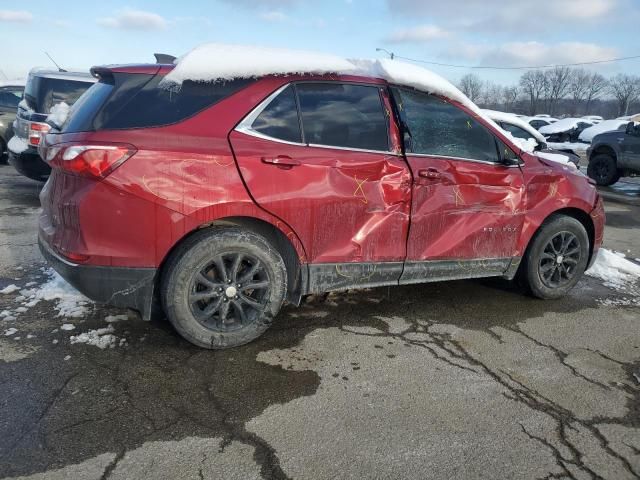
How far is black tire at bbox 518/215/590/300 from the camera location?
4.25 metres

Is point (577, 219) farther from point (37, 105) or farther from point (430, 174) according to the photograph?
point (37, 105)

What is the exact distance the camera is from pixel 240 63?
3.11 metres

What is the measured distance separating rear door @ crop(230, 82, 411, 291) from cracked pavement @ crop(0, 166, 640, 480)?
22.5 inches

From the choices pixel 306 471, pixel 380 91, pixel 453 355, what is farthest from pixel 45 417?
pixel 380 91

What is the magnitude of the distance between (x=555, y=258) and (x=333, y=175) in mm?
2305

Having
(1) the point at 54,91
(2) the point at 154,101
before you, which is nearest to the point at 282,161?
(2) the point at 154,101

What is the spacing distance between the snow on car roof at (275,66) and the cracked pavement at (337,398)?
170 centimetres

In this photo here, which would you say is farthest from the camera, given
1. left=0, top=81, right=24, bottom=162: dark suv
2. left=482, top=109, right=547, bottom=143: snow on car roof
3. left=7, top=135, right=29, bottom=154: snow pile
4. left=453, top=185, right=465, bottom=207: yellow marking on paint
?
left=0, top=81, right=24, bottom=162: dark suv

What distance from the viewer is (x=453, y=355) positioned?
336 centimetres

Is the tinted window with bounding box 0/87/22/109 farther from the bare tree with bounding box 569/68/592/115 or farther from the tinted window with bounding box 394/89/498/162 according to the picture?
the bare tree with bounding box 569/68/592/115

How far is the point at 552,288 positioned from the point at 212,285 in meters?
2.99

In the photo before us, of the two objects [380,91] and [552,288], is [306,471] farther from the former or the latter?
[552,288]

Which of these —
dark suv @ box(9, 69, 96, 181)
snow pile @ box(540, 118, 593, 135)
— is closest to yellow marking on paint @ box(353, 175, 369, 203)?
dark suv @ box(9, 69, 96, 181)

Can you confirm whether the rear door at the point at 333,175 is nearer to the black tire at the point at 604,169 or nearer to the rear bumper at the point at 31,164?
the rear bumper at the point at 31,164
